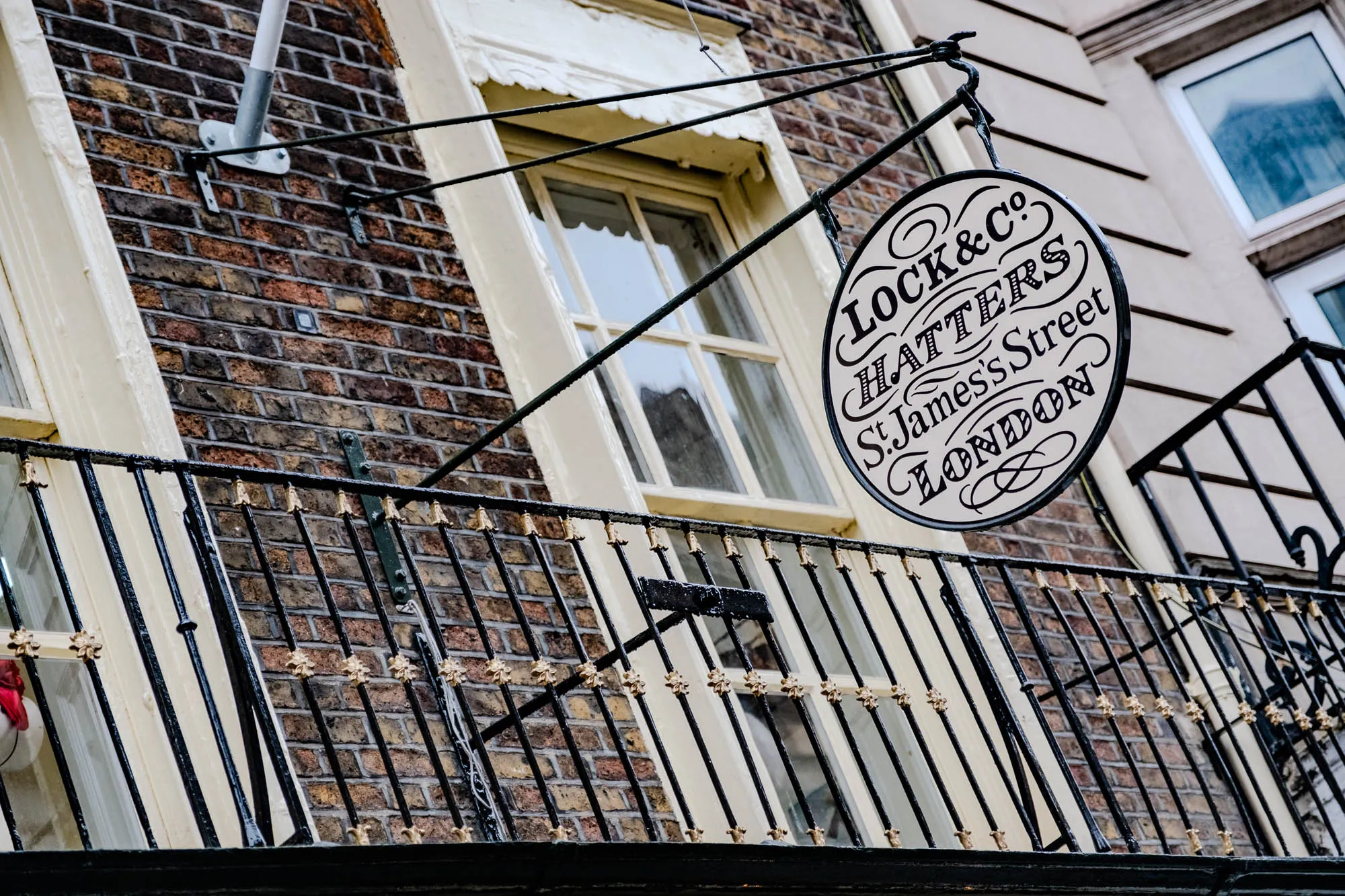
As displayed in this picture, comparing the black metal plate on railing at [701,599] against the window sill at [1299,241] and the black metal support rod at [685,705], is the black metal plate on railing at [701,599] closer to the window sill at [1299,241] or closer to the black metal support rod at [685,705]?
the black metal support rod at [685,705]

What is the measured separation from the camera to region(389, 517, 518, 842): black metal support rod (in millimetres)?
3834

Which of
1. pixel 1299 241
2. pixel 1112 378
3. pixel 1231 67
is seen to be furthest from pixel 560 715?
pixel 1231 67

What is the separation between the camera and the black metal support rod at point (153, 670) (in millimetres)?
3381

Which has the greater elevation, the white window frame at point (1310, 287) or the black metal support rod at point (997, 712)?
the white window frame at point (1310, 287)

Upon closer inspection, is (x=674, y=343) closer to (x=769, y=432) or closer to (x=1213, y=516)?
(x=769, y=432)

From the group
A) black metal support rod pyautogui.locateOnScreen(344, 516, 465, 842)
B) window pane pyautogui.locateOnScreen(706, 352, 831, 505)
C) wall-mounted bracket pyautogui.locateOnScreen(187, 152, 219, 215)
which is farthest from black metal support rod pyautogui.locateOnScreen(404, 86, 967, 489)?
window pane pyautogui.locateOnScreen(706, 352, 831, 505)

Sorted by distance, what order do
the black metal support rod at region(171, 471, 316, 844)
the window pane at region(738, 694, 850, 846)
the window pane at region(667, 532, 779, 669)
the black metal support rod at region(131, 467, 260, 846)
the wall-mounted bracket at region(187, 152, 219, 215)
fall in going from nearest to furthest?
the black metal support rod at region(131, 467, 260, 846), the black metal support rod at region(171, 471, 316, 844), the wall-mounted bracket at region(187, 152, 219, 215), the window pane at region(738, 694, 850, 846), the window pane at region(667, 532, 779, 669)

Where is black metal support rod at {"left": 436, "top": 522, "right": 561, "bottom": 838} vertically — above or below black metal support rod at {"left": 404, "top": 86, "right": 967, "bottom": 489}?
below

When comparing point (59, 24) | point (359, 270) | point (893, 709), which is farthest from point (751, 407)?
point (59, 24)

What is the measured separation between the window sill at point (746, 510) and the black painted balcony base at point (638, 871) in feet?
5.20

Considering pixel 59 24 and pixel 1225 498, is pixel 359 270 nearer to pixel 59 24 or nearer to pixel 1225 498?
pixel 59 24

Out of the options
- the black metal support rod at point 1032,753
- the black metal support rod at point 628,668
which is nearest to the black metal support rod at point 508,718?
the black metal support rod at point 628,668

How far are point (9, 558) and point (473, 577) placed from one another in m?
1.15

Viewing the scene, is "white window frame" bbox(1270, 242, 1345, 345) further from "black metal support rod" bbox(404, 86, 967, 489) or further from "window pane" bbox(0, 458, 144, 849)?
"window pane" bbox(0, 458, 144, 849)
